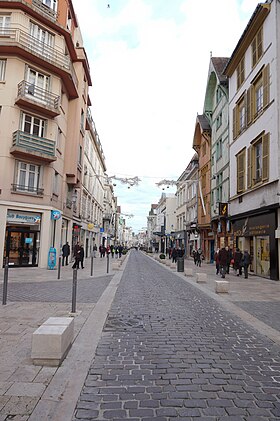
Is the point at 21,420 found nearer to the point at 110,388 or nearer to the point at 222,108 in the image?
the point at 110,388

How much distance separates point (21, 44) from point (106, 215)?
46330mm

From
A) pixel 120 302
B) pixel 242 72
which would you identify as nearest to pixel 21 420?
pixel 120 302

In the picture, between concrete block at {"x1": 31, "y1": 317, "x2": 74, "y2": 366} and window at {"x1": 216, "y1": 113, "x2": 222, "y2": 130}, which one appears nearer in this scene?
concrete block at {"x1": 31, "y1": 317, "x2": 74, "y2": 366}

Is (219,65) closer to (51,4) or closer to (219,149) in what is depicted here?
(219,149)

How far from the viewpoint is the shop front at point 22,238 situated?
20.2 meters

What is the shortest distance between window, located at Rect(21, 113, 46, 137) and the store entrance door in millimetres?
6301

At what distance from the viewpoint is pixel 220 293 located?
39.9 feet

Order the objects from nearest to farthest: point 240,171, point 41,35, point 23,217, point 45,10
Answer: point 23,217
point 41,35
point 45,10
point 240,171

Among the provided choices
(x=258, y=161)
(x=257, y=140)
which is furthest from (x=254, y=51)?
(x=258, y=161)

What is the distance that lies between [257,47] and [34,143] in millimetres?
14785

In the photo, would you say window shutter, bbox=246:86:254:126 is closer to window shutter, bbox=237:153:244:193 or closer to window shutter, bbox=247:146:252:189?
window shutter, bbox=247:146:252:189

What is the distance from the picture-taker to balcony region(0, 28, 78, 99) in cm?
2002

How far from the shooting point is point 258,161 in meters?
20.0

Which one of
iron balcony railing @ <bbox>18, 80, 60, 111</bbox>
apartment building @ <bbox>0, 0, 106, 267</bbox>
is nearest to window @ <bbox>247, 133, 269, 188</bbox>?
apartment building @ <bbox>0, 0, 106, 267</bbox>
